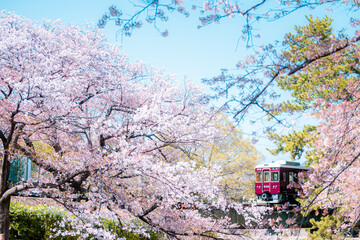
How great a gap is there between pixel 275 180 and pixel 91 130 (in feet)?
43.4

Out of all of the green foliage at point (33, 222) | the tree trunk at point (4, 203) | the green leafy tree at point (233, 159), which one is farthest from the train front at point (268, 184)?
the tree trunk at point (4, 203)

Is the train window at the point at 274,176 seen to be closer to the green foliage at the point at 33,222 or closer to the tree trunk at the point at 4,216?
the green foliage at the point at 33,222

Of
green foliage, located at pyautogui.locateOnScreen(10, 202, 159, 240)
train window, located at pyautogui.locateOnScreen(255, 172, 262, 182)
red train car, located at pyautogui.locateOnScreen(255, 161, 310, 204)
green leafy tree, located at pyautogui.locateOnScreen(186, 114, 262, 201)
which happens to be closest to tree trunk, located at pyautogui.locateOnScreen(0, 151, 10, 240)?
green foliage, located at pyautogui.locateOnScreen(10, 202, 159, 240)

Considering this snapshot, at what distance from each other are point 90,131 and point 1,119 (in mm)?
1424

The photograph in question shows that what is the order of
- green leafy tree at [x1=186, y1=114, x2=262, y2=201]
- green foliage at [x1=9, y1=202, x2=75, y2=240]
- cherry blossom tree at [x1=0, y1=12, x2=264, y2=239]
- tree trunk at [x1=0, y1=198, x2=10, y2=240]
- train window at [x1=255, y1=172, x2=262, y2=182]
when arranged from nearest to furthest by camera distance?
cherry blossom tree at [x1=0, y1=12, x2=264, y2=239] → tree trunk at [x1=0, y1=198, x2=10, y2=240] → green foliage at [x1=9, y1=202, x2=75, y2=240] → green leafy tree at [x1=186, y1=114, x2=262, y2=201] → train window at [x1=255, y1=172, x2=262, y2=182]

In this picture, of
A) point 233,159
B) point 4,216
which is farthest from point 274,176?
point 4,216

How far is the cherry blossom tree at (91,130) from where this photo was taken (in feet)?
17.3

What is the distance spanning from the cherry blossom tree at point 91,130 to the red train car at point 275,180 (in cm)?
1067

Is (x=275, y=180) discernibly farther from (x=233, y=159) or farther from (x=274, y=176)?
(x=233, y=159)

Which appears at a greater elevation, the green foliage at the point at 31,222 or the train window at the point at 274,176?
the train window at the point at 274,176

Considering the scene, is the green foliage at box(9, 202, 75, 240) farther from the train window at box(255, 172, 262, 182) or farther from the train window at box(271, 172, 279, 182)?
the train window at box(255, 172, 262, 182)

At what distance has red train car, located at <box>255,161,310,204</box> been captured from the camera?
58.3 feet

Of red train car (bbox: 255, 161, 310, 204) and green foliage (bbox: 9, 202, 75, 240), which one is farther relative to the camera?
red train car (bbox: 255, 161, 310, 204)

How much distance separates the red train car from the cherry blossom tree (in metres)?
10.7
